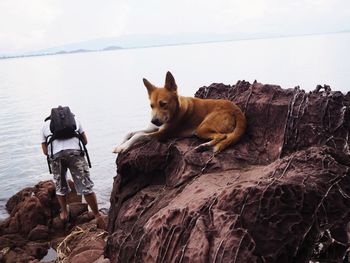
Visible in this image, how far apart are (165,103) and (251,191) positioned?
3446mm

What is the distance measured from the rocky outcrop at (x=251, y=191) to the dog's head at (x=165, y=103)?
481mm

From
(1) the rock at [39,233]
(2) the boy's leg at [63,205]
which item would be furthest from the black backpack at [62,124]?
(1) the rock at [39,233]

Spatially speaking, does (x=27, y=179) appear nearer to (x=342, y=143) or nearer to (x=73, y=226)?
(x=73, y=226)

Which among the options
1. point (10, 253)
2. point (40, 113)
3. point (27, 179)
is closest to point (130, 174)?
point (10, 253)

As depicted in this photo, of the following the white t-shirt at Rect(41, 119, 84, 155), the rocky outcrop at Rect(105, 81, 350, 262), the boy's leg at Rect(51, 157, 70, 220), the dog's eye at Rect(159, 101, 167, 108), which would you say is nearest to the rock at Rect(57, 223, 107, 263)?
the boy's leg at Rect(51, 157, 70, 220)

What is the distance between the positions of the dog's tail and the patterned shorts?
4.46 metres

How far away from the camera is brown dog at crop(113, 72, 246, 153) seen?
786 cm

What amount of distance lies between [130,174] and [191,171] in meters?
1.61

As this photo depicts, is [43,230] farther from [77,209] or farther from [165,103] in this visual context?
[165,103]

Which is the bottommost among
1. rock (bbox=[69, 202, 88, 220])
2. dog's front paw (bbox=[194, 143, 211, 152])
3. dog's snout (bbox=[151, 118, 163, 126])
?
rock (bbox=[69, 202, 88, 220])

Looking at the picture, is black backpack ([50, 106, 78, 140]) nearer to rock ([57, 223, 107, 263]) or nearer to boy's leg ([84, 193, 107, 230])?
boy's leg ([84, 193, 107, 230])

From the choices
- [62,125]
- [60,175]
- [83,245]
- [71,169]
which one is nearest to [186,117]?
[62,125]

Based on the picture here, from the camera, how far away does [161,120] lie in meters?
8.09

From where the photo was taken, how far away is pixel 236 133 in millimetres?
7684
